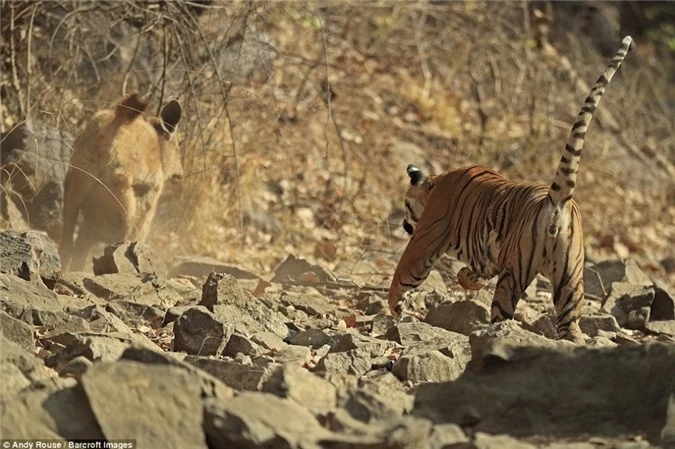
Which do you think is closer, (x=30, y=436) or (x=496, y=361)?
(x=30, y=436)

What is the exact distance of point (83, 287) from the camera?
797cm

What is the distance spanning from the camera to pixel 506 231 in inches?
315

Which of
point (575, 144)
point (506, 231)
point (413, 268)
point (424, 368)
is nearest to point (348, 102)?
point (413, 268)

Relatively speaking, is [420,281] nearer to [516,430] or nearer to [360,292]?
[360,292]

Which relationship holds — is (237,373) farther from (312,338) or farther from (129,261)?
(129,261)

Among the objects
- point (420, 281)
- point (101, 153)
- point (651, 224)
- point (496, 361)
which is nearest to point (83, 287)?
point (101, 153)

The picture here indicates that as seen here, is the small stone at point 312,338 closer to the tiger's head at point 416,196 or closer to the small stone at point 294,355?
the small stone at point 294,355

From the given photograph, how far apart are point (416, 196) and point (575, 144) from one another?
239cm

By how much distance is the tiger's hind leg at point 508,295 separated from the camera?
7664 mm

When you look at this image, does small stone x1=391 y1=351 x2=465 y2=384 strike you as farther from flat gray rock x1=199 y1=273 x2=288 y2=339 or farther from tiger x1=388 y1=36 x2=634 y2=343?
tiger x1=388 y1=36 x2=634 y2=343

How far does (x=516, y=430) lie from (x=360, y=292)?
171 inches

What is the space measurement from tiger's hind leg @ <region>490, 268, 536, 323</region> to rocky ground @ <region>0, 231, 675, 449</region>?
0.40 feet

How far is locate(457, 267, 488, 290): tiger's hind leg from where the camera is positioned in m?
9.13

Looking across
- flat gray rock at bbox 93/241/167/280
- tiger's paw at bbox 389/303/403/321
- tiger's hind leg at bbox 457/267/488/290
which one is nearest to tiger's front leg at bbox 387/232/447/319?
tiger's paw at bbox 389/303/403/321
